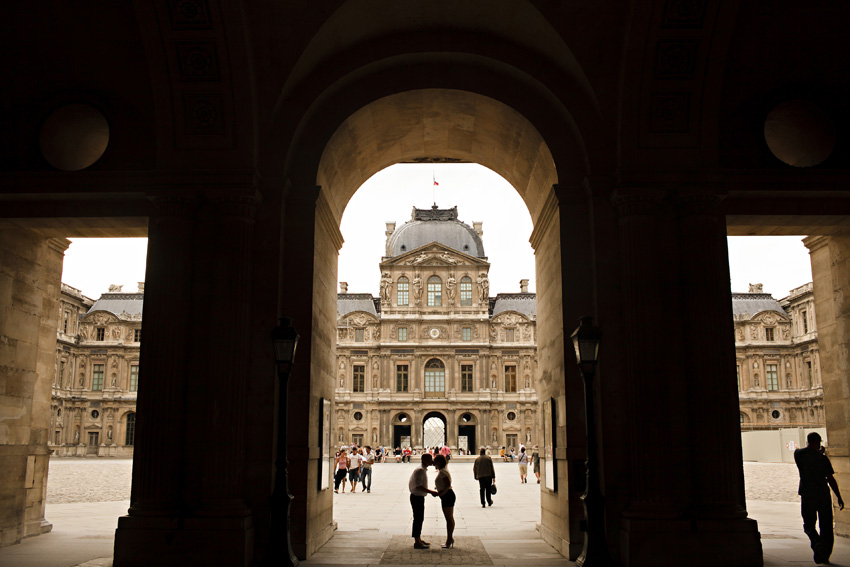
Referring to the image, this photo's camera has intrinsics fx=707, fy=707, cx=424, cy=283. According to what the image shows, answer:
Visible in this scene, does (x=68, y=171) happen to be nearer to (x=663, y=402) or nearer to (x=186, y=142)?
(x=186, y=142)

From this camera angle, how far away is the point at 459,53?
11531mm

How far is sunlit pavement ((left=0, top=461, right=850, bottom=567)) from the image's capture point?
398 inches

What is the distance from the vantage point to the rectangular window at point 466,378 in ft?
227

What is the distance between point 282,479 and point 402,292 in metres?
61.2

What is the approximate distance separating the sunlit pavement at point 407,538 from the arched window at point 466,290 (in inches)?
1958

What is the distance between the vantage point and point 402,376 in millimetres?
69562

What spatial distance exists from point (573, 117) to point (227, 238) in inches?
220

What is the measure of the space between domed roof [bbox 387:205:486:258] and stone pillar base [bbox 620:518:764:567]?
61159mm

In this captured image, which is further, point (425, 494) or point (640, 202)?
point (425, 494)

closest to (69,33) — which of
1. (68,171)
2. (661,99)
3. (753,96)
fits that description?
(68,171)

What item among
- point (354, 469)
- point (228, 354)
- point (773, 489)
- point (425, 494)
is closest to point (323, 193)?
point (228, 354)

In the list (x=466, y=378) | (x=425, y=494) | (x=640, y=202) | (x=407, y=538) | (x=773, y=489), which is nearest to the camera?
(x=640, y=202)

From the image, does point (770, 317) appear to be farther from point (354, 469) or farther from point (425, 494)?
point (425, 494)

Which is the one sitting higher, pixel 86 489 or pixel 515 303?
pixel 515 303
